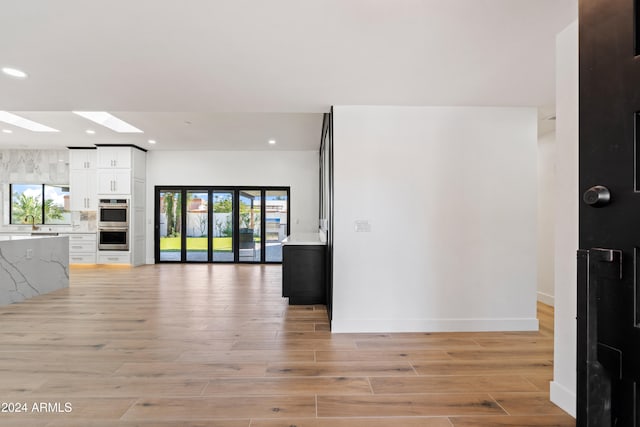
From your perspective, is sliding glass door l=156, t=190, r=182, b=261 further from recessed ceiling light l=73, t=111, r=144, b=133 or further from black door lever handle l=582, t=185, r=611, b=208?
black door lever handle l=582, t=185, r=611, b=208

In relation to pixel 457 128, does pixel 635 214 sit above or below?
below

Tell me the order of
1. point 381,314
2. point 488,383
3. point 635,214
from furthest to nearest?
point 381,314
point 488,383
point 635,214

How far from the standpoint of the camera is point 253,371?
8.79 ft

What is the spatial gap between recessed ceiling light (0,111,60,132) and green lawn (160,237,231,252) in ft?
10.7

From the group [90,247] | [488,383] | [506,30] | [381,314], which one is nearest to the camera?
[506,30]

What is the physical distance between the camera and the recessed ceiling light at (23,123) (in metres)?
5.56

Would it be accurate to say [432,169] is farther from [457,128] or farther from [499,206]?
[499,206]

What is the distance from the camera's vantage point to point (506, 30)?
2193mm

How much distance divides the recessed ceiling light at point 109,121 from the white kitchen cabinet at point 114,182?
158 centimetres

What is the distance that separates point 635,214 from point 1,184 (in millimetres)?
11080

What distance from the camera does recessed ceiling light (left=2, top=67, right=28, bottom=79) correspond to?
111 inches

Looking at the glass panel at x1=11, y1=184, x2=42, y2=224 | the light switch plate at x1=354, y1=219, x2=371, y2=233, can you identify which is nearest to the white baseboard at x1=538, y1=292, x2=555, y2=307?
the light switch plate at x1=354, y1=219, x2=371, y2=233

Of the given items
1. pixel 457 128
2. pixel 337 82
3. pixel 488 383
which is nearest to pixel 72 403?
pixel 488 383

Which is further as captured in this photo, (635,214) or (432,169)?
(432,169)
